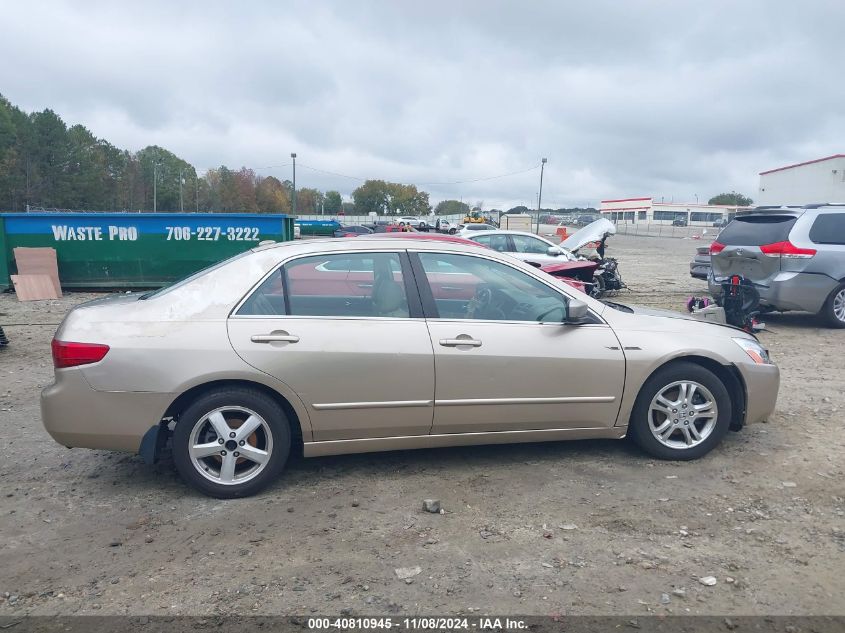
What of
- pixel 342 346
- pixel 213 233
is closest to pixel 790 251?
pixel 342 346

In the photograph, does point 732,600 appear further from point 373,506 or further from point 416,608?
point 373,506

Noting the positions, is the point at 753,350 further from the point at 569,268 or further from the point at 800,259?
the point at 569,268

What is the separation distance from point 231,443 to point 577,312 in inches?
90.8

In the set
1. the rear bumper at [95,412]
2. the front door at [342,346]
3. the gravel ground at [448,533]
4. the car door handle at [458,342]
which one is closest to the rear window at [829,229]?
the gravel ground at [448,533]

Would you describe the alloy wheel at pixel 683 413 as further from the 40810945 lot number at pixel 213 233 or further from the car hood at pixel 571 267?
the 40810945 lot number at pixel 213 233

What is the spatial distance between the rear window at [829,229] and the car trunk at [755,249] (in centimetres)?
33

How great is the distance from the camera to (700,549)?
11.0 ft

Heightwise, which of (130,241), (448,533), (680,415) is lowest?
(448,533)

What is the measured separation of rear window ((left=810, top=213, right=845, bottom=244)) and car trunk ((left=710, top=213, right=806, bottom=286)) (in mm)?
335

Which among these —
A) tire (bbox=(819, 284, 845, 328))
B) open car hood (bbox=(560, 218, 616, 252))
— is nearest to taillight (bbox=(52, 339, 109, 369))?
tire (bbox=(819, 284, 845, 328))

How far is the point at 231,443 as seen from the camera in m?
3.83

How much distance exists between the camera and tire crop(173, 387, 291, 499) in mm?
3787

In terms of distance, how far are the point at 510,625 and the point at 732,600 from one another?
1.04 meters

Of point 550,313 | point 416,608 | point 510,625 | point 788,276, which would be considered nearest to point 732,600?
point 510,625
